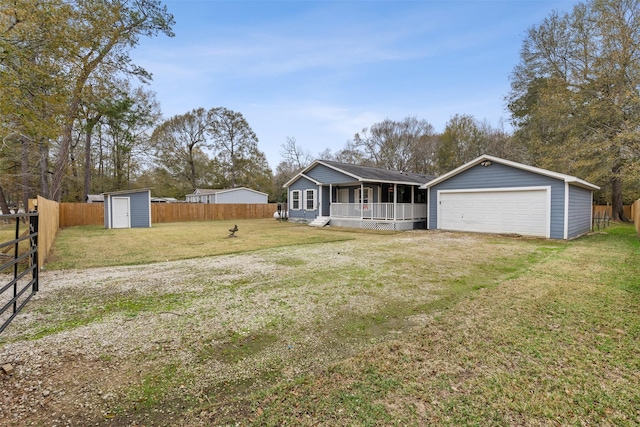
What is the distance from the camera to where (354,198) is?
18.8 m

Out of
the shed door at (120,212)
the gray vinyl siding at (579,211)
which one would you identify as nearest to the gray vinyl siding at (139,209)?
the shed door at (120,212)

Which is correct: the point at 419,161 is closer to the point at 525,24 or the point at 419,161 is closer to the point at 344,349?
the point at 525,24

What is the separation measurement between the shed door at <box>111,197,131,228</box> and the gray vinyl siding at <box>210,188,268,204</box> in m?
11.5

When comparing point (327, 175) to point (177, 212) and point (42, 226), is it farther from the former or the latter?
point (42, 226)

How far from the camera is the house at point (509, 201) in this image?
11164 mm

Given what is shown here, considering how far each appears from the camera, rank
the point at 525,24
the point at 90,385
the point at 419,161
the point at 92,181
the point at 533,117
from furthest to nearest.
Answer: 1. the point at 419,161
2. the point at 92,181
3. the point at 533,117
4. the point at 525,24
5. the point at 90,385

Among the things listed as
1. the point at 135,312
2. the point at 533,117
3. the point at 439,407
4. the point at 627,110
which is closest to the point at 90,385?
the point at 135,312

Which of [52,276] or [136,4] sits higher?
[136,4]

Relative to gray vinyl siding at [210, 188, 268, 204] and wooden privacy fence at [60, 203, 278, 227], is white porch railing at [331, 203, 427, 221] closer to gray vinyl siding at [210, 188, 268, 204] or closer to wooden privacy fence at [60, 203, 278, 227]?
wooden privacy fence at [60, 203, 278, 227]

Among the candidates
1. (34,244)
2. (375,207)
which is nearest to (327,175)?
(375,207)

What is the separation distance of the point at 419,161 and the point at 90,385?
3490 centimetres

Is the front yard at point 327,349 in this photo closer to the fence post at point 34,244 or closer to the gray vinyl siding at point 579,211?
the fence post at point 34,244

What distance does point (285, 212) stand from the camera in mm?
22516

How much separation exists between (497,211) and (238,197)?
23514mm
